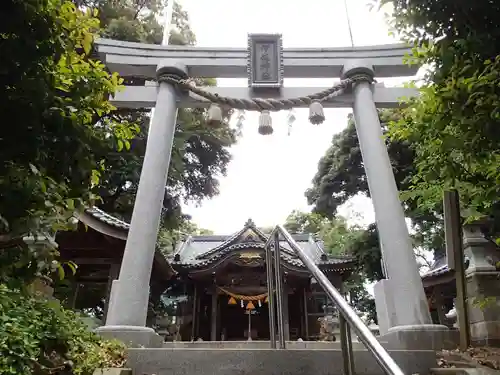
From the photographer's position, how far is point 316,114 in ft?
21.8

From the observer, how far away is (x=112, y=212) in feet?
39.5

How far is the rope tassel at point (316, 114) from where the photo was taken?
21.9 ft

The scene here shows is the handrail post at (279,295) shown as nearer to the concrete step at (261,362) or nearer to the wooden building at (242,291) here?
the concrete step at (261,362)

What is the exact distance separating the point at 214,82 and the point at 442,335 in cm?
1309

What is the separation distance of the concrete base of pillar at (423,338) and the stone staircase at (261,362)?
153 centimetres

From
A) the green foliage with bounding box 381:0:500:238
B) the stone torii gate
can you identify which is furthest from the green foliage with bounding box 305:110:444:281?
the green foliage with bounding box 381:0:500:238

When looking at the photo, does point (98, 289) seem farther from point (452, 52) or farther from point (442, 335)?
point (452, 52)

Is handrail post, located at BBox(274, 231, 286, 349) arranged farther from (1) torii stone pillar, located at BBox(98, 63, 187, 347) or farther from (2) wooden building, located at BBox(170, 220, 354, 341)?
(2) wooden building, located at BBox(170, 220, 354, 341)

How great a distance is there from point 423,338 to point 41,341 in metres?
4.18

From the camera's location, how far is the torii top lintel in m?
7.14

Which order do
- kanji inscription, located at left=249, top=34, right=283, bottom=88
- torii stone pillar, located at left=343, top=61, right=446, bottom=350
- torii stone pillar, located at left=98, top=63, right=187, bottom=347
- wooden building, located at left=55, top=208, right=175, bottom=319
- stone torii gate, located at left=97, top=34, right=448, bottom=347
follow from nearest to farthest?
1. torii stone pillar, located at left=98, top=63, right=187, bottom=347
2. torii stone pillar, located at left=343, top=61, right=446, bottom=350
3. stone torii gate, located at left=97, top=34, right=448, bottom=347
4. kanji inscription, located at left=249, top=34, right=283, bottom=88
5. wooden building, located at left=55, top=208, right=175, bottom=319

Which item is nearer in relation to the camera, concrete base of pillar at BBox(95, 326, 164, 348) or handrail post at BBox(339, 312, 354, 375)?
handrail post at BBox(339, 312, 354, 375)

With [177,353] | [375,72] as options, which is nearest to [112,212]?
[375,72]

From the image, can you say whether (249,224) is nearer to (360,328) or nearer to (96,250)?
(96,250)
